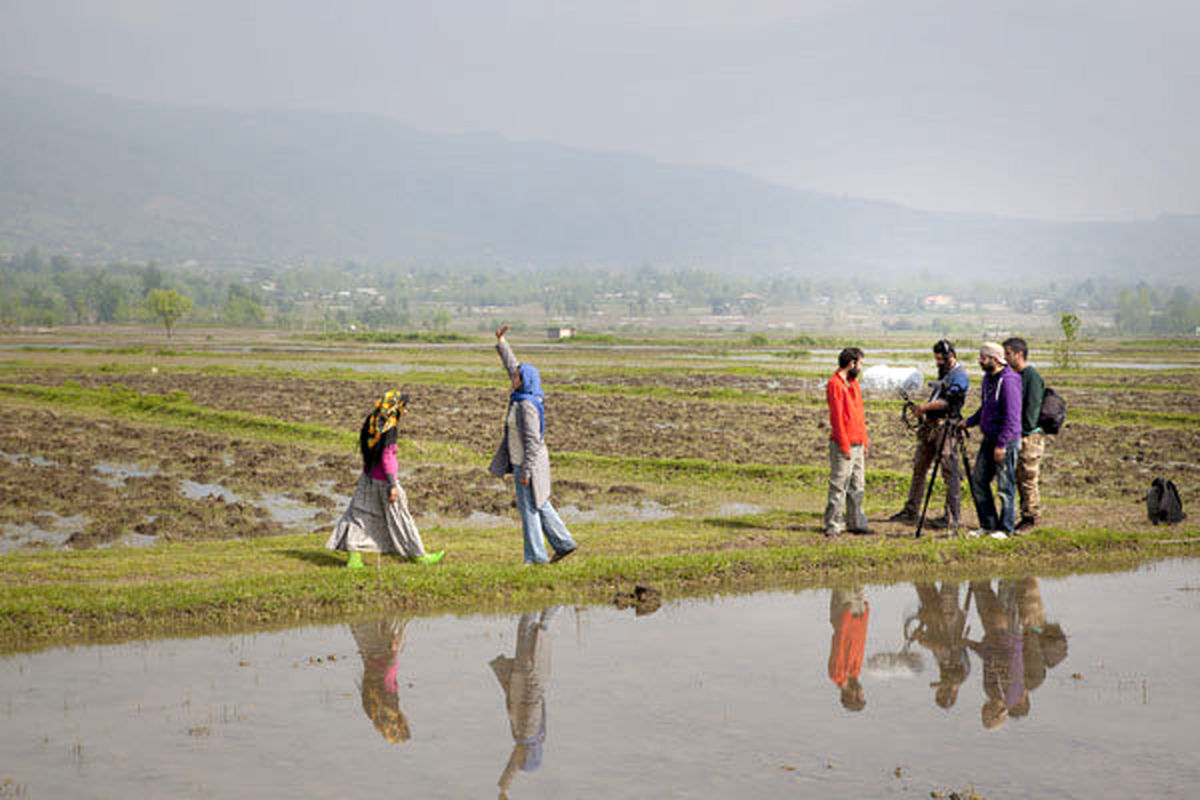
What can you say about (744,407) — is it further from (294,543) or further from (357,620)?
(357,620)

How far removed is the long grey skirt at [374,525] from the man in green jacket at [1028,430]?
7561 millimetres

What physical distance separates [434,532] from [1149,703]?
964cm

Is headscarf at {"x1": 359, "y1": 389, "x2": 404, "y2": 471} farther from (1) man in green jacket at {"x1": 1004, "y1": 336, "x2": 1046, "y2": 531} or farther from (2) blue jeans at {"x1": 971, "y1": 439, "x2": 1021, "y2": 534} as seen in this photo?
(1) man in green jacket at {"x1": 1004, "y1": 336, "x2": 1046, "y2": 531}

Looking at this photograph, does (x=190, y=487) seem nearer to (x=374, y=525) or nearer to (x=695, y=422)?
(x=374, y=525)

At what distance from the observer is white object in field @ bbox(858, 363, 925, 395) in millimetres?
14738

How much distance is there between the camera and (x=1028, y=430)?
14820 millimetres

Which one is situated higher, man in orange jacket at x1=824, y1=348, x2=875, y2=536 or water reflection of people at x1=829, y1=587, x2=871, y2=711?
man in orange jacket at x1=824, y1=348, x2=875, y2=536

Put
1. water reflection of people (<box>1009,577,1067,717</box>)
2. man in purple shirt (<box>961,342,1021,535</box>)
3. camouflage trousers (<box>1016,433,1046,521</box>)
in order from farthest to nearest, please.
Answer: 1. camouflage trousers (<box>1016,433,1046,521</box>)
2. man in purple shirt (<box>961,342,1021,535</box>)
3. water reflection of people (<box>1009,577,1067,717</box>)

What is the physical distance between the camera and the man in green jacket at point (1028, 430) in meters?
14.5

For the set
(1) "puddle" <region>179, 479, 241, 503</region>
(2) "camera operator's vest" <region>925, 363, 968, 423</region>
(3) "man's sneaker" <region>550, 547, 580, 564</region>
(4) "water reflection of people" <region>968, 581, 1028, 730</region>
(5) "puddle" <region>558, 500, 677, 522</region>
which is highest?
(2) "camera operator's vest" <region>925, 363, 968, 423</region>

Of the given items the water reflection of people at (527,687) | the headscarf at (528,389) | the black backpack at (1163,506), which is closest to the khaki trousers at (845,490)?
the headscarf at (528,389)

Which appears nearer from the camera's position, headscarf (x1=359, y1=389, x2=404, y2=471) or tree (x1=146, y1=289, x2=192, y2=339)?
headscarf (x1=359, y1=389, x2=404, y2=471)

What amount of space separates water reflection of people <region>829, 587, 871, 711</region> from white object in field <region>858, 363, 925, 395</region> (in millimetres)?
2926

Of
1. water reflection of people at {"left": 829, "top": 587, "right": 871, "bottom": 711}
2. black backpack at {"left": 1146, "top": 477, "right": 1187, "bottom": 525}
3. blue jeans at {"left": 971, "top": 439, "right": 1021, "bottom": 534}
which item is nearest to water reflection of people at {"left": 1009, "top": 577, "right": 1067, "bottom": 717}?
water reflection of people at {"left": 829, "top": 587, "right": 871, "bottom": 711}
